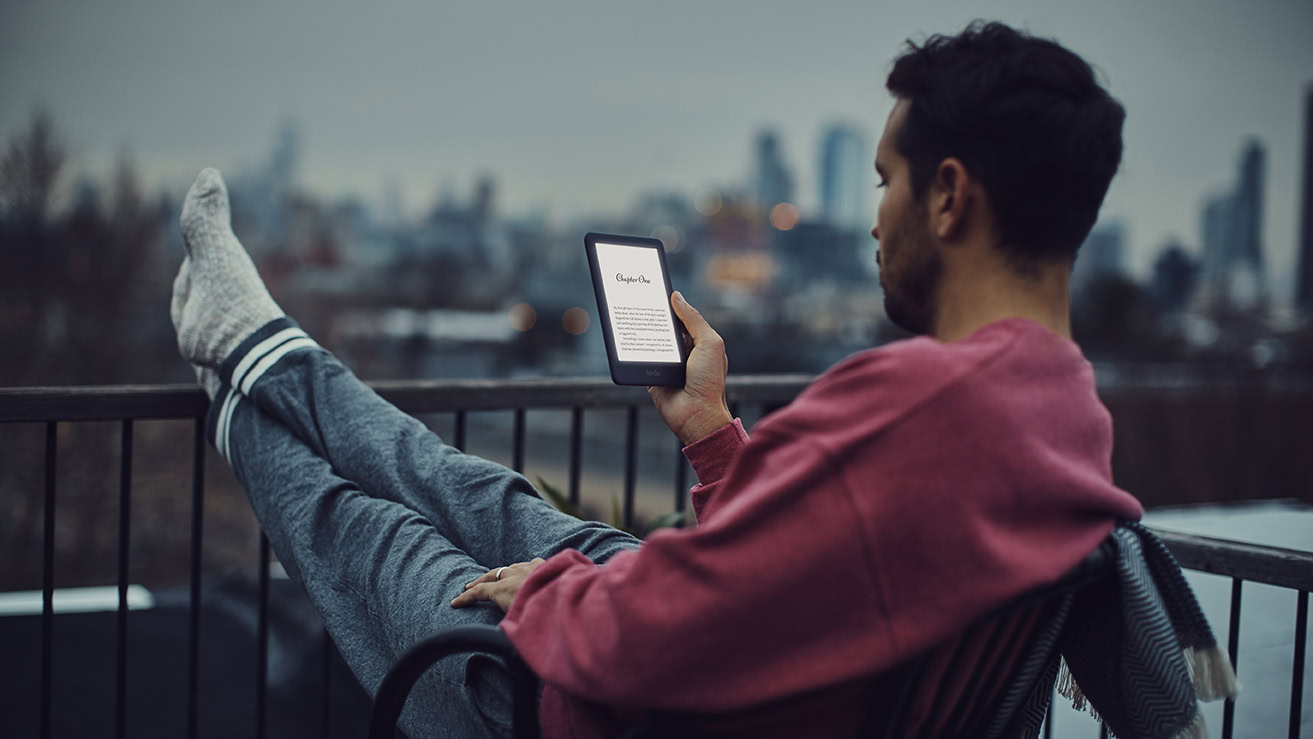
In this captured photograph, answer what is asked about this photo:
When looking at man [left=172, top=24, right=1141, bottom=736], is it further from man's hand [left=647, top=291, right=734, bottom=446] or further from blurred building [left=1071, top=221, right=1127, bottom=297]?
blurred building [left=1071, top=221, right=1127, bottom=297]

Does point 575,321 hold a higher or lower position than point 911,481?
lower

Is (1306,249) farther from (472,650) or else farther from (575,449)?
(472,650)

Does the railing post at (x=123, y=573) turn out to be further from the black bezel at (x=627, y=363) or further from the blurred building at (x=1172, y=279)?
the blurred building at (x=1172, y=279)

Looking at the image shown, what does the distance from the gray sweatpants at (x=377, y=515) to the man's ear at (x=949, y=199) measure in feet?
2.43

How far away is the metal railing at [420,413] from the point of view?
176 cm

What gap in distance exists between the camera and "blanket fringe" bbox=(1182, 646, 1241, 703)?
114 centimetres

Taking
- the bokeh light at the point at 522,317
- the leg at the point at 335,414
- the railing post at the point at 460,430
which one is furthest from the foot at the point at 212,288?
the bokeh light at the point at 522,317

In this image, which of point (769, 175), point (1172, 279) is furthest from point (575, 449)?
point (769, 175)

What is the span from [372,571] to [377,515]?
4.9 inches

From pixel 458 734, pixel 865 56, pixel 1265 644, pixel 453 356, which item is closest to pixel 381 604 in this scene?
pixel 458 734

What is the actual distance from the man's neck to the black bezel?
1.94 feet

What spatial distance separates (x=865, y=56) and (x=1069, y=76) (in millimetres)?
34012

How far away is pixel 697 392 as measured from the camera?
1580mm

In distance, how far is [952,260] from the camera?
1081mm
